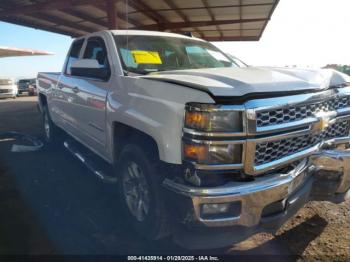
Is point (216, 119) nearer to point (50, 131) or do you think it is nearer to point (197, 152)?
point (197, 152)

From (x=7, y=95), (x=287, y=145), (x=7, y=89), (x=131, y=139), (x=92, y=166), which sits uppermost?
(x=287, y=145)

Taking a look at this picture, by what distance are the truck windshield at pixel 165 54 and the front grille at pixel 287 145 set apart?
5.03 feet

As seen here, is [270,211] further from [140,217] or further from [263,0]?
[263,0]

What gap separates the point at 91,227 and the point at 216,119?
1831mm

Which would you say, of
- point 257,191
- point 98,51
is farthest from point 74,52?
point 257,191

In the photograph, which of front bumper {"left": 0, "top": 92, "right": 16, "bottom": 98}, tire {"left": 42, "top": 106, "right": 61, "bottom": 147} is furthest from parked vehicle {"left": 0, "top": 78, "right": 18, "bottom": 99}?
tire {"left": 42, "top": 106, "right": 61, "bottom": 147}

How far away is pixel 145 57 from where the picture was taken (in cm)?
355

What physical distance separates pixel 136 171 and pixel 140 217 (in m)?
0.40

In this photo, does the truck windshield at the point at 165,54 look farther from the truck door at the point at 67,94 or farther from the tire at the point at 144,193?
the truck door at the point at 67,94

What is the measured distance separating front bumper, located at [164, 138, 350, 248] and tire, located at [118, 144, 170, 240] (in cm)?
24

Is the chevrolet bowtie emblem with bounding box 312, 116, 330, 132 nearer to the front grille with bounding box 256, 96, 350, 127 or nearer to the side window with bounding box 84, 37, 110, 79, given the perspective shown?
the front grille with bounding box 256, 96, 350, 127

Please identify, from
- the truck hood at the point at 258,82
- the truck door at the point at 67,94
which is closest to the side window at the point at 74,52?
the truck door at the point at 67,94

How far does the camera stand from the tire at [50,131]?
20.7ft

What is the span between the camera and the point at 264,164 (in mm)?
2338
